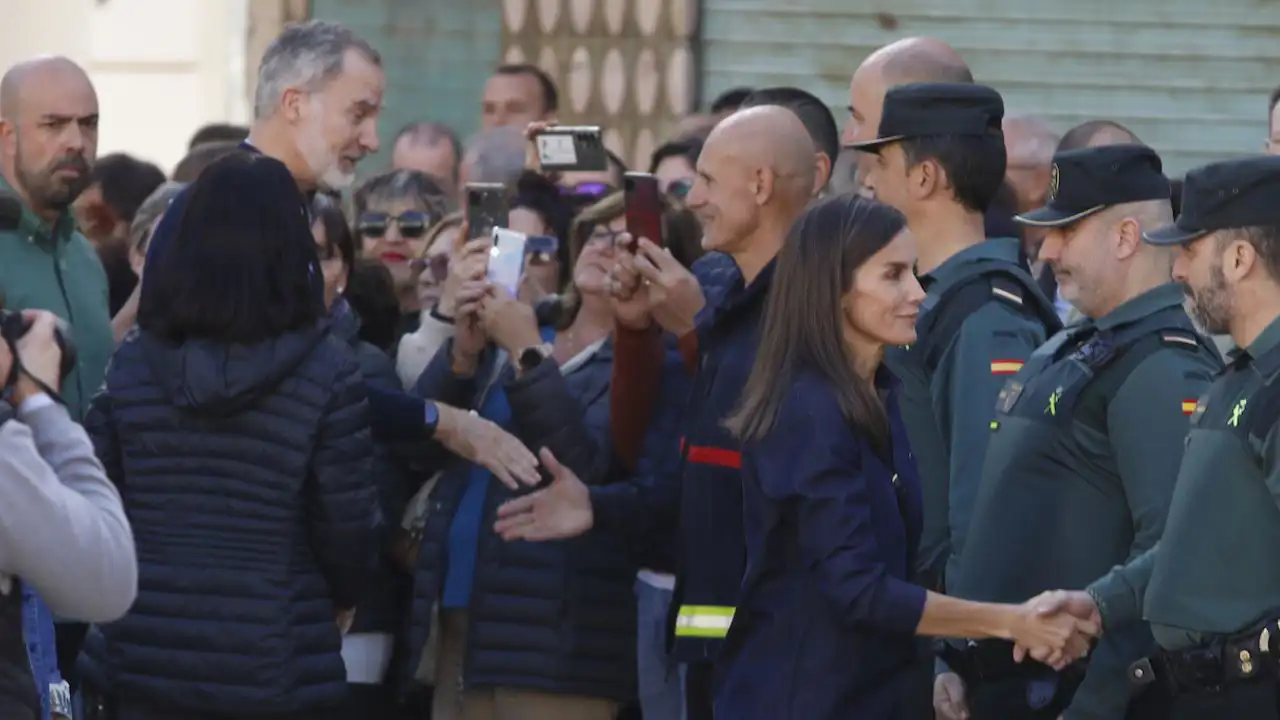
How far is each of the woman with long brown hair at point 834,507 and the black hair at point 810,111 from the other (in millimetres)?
1770

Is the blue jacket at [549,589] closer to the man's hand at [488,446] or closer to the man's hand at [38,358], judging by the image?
the man's hand at [488,446]

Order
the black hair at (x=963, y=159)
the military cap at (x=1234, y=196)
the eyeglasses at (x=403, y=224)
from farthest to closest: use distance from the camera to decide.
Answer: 1. the eyeglasses at (x=403, y=224)
2. the black hair at (x=963, y=159)
3. the military cap at (x=1234, y=196)

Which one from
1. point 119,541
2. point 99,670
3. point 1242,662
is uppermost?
point 119,541

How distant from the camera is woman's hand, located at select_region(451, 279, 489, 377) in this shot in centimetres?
652

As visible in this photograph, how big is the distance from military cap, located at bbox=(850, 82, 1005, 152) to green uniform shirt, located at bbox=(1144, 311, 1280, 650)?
1.28 meters

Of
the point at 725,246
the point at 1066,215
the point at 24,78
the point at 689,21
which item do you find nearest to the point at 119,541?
the point at 725,246

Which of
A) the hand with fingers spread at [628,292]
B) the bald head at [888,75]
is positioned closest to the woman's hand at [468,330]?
the hand with fingers spread at [628,292]

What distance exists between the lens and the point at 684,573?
5.53 metres

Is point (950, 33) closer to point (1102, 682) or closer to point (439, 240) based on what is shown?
point (439, 240)

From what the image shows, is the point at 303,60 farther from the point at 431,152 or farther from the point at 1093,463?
the point at 431,152

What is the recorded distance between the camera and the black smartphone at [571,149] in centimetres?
704

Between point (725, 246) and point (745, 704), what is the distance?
1.35m

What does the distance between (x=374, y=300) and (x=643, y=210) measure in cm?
130

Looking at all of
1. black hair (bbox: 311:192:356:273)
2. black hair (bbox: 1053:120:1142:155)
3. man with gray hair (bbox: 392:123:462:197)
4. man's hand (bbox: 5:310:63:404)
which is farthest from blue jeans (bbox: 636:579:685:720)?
man with gray hair (bbox: 392:123:462:197)
